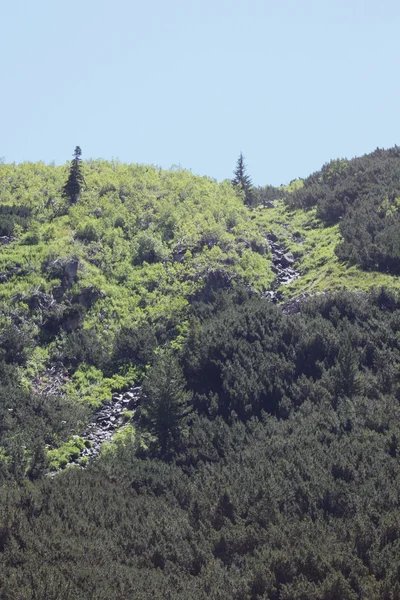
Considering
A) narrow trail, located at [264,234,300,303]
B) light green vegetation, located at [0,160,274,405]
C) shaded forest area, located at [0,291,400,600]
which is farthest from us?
narrow trail, located at [264,234,300,303]

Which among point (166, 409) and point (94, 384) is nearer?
point (166, 409)

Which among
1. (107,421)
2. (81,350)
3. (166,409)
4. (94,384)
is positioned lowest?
(107,421)

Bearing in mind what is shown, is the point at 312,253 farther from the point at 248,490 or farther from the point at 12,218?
the point at 248,490

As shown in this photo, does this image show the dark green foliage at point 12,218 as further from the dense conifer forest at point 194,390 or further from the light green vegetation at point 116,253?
the light green vegetation at point 116,253

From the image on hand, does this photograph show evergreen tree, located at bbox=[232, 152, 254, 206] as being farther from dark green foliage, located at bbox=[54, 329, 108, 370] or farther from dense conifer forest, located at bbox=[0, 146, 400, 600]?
dark green foliage, located at bbox=[54, 329, 108, 370]

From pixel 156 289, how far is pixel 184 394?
13.0 metres

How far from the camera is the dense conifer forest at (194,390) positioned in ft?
75.7

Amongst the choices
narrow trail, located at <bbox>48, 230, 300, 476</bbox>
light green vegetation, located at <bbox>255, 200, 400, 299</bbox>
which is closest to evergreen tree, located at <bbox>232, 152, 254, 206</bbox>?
light green vegetation, located at <bbox>255, 200, 400, 299</bbox>

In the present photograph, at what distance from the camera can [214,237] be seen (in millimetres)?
49750

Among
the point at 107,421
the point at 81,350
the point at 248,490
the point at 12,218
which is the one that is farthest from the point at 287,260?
the point at 248,490

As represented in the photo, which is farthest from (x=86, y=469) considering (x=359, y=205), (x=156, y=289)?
(x=359, y=205)

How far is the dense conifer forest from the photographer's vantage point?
2308cm

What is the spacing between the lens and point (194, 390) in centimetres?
3569

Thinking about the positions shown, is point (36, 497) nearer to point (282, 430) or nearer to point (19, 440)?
point (19, 440)
